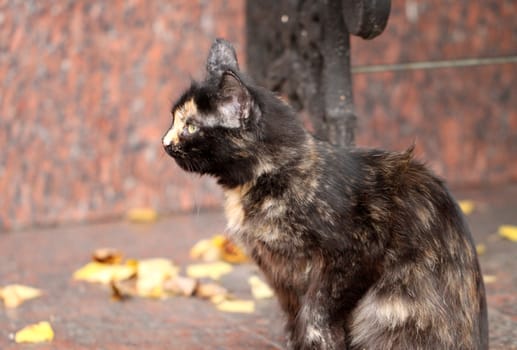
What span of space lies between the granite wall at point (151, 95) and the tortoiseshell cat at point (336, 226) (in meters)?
2.30

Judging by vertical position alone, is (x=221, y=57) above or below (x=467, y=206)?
above

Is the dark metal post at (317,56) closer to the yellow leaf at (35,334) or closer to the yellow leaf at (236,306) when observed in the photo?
the yellow leaf at (236,306)

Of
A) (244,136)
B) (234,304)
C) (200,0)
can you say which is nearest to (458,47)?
(200,0)

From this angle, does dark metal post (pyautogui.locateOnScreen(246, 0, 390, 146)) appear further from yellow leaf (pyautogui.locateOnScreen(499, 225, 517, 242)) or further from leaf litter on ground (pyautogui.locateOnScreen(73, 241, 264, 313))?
yellow leaf (pyautogui.locateOnScreen(499, 225, 517, 242))

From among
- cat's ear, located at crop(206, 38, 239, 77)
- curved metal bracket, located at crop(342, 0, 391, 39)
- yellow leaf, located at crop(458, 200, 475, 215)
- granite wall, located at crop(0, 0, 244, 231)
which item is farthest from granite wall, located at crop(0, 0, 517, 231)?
cat's ear, located at crop(206, 38, 239, 77)

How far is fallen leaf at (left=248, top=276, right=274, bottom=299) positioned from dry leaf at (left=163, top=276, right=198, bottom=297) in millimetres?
298

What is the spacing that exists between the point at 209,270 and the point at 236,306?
0.62 m

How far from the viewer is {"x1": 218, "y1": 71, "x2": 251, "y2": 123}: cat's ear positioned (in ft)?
10.4

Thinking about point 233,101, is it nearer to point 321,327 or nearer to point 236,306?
point 321,327

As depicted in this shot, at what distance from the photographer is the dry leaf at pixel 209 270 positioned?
474cm

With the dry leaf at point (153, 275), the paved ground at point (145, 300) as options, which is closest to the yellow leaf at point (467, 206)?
the paved ground at point (145, 300)

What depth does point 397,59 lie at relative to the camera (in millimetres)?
6129

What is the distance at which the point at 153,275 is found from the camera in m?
4.60

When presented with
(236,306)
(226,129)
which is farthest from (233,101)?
(236,306)
